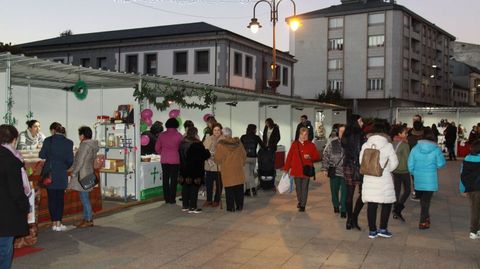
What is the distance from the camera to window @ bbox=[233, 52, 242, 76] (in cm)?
2851

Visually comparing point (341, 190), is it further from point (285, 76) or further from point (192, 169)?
point (285, 76)

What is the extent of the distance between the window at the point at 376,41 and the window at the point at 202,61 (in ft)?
93.7

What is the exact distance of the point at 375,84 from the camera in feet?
168

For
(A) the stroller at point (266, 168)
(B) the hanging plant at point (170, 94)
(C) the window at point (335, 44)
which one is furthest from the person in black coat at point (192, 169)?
(C) the window at point (335, 44)

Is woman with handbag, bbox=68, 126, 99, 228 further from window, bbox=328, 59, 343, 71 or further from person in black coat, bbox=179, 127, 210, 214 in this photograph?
window, bbox=328, 59, 343, 71

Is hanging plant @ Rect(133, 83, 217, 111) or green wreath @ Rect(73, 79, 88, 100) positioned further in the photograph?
hanging plant @ Rect(133, 83, 217, 111)

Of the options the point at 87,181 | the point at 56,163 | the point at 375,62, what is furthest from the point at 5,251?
the point at 375,62

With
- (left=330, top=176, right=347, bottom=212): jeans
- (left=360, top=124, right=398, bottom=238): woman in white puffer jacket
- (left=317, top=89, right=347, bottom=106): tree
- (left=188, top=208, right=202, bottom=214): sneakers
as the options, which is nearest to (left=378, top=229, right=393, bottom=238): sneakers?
(left=360, top=124, right=398, bottom=238): woman in white puffer jacket

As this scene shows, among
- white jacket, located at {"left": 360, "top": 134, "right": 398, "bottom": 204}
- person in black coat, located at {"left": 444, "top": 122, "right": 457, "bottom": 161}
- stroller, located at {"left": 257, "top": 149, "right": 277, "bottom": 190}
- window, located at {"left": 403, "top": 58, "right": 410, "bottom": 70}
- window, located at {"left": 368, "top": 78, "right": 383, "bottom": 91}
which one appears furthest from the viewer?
window, located at {"left": 403, "top": 58, "right": 410, "bottom": 70}

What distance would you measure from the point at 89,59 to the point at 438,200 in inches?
1004

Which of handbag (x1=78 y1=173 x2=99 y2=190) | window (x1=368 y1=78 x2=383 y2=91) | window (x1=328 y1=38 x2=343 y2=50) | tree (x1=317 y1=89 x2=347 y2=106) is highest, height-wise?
window (x1=328 y1=38 x2=343 y2=50)

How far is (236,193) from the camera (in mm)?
9406

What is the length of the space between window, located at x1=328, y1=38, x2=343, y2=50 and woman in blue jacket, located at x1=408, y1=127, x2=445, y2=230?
1852 inches

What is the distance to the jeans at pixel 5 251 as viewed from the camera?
14.8 feet
